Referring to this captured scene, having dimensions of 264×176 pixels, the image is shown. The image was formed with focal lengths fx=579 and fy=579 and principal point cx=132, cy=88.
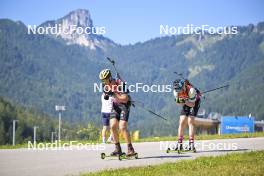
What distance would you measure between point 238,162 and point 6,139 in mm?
181695

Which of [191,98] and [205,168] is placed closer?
[205,168]

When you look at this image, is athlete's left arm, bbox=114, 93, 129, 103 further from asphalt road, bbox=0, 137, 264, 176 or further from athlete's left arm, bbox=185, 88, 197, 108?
athlete's left arm, bbox=185, 88, 197, 108

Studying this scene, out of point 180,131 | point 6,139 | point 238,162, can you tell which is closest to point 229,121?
point 180,131

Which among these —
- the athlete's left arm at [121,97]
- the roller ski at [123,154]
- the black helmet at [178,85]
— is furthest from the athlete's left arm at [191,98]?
the athlete's left arm at [121,97]

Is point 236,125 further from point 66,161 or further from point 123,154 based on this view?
point 66,161

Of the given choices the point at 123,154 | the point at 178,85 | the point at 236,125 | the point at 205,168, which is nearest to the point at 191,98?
the point at 178,85

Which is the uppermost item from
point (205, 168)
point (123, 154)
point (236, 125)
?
point (236, 125)

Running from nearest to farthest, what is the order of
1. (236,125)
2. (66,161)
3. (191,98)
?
1. (66,161)
2. (191,98)
3. (236,125)

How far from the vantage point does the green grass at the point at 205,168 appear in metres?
10.5

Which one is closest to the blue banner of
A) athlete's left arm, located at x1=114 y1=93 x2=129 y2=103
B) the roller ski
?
the roller ski

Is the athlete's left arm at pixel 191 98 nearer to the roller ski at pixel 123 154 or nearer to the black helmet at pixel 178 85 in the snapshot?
the black helmet at pixel 178 85

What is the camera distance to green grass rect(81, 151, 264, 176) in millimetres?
10523

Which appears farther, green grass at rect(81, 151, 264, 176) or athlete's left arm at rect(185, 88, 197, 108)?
athlete's left arm at rect(185, 88, 197, 108)

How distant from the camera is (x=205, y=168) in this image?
11359mm
